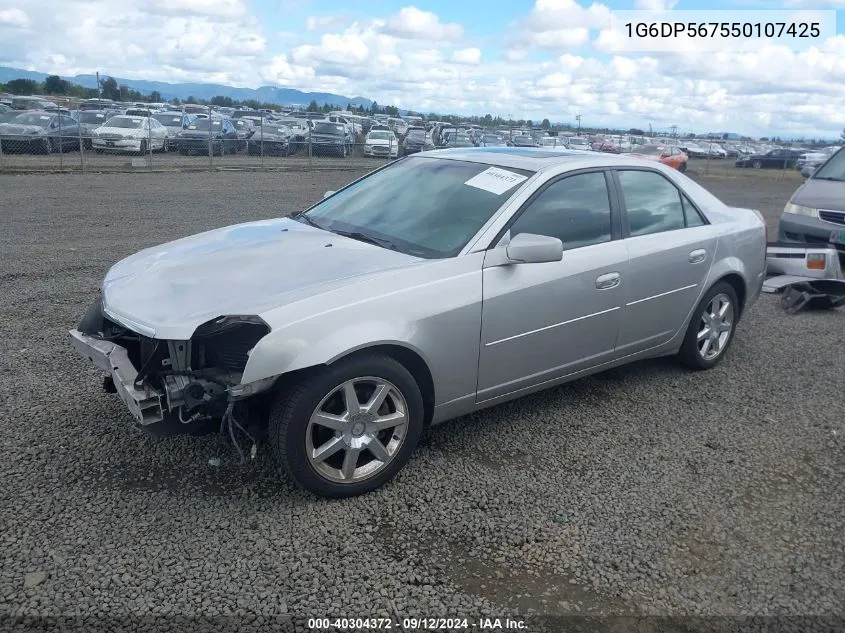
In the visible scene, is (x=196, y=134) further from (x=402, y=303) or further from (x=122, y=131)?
(x=402, y=303)

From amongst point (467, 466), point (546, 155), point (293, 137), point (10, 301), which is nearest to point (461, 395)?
point (467, 466)

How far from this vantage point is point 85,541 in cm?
300

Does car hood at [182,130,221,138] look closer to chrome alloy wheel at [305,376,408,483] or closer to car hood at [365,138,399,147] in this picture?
car hood at [365,138,399,147]

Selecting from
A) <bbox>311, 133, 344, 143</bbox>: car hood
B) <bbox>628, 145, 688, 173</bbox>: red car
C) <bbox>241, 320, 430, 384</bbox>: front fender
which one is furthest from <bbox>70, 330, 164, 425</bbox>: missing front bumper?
<bbox>628, 145, 688, 173</bbox>: red car

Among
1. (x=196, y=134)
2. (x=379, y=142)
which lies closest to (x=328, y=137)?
(x=379, y=142)

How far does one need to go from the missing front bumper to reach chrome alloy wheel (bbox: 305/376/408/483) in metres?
0.68

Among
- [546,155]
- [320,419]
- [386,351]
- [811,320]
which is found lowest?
[811,320]

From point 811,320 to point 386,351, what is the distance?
5368mm

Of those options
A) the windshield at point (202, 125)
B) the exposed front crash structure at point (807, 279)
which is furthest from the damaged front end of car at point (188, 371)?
the windshield at point (202, 125)

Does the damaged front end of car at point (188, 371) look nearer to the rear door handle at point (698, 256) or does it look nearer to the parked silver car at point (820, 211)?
the rear door handle at point (698, 256)

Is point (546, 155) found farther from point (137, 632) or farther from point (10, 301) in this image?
point (10, 301)

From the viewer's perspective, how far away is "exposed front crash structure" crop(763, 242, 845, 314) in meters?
7.20

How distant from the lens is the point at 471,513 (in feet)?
11.0

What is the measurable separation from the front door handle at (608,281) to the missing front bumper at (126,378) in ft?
8.27
